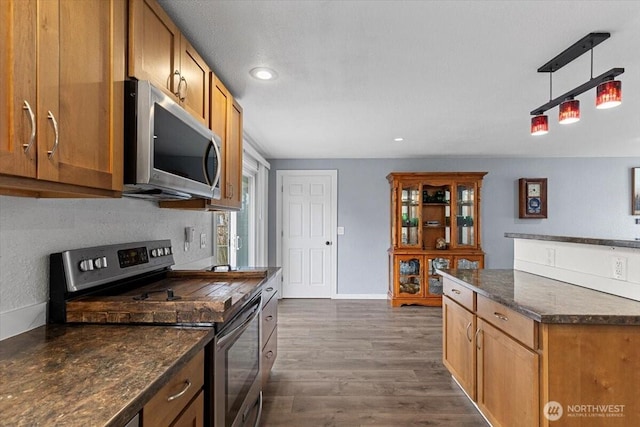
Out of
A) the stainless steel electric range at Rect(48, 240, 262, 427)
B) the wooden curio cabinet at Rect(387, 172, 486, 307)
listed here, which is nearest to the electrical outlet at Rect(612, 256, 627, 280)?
the stainless steel electric range at Rect(48, 240, 262, 427)

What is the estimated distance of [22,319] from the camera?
112cm

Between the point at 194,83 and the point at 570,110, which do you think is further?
the point at 570,110

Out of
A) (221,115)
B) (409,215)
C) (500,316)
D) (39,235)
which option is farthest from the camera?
(409,215)

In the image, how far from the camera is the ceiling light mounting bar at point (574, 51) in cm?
169

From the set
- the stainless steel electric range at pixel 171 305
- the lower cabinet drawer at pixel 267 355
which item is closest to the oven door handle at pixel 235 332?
the stainless steel electric range at pixel 171 305

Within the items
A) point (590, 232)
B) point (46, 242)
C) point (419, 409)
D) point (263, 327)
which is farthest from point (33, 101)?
point (590, 232)

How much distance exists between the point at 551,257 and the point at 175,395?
2.34 meters

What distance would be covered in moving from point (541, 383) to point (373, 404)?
3.84ft

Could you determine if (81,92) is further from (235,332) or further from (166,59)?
(235,332)

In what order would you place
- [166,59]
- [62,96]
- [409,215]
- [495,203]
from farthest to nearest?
1. [495,203]
2. [409,215]
3. [166,59]
4. [62,96]

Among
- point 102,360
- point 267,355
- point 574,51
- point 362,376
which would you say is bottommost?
point 362,376

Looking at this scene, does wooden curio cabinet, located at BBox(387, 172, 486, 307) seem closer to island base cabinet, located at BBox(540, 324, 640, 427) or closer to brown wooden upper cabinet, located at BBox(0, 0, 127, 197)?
island base cabinet, located at BBox(540, 324, 640, 427)

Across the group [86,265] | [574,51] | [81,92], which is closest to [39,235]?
[86,265]

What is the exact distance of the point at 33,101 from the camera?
0.80 m
